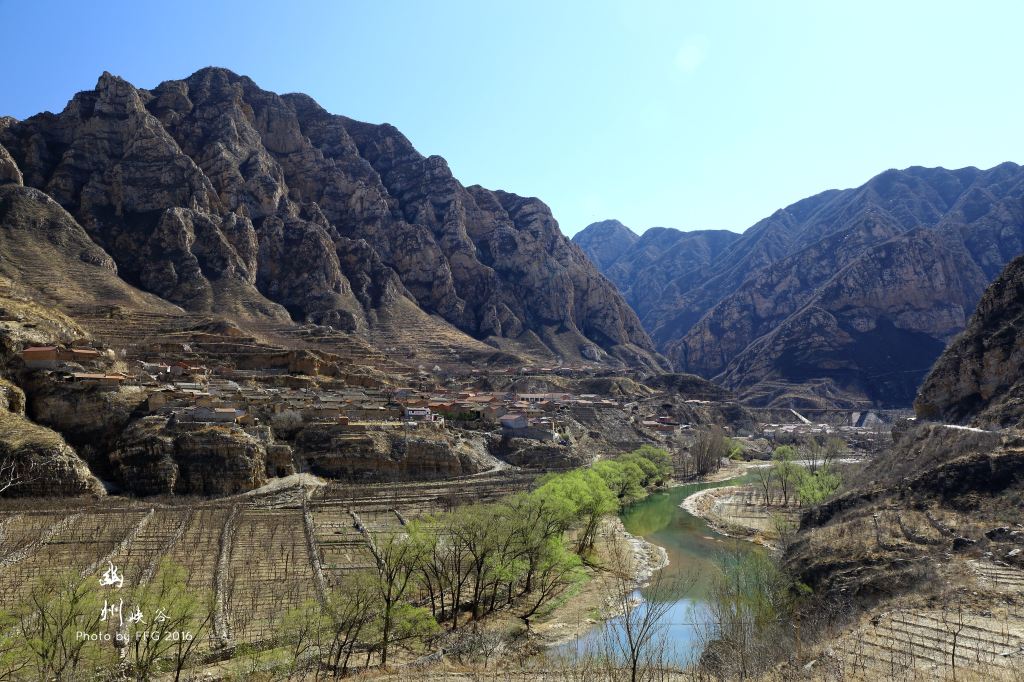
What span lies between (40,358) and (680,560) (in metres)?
63.0

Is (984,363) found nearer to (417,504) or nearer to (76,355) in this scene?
(417,504)

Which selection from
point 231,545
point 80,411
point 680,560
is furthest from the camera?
point 80,411

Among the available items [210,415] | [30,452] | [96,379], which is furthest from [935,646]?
[96,379]

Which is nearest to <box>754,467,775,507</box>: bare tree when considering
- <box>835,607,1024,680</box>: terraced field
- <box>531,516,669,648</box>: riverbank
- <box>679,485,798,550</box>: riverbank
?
<box>679,485,798,550</box>: riverbank

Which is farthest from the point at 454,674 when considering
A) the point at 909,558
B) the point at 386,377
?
the point at 386,377

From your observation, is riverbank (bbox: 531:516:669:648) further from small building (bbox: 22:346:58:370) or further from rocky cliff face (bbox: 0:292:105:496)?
small building (bbox: 22:346:58:370)

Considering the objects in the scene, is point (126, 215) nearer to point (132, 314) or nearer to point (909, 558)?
point (132, 314)

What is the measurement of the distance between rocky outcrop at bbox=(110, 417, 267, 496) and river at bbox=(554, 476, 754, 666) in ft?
119

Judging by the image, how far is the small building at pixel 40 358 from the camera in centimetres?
6194

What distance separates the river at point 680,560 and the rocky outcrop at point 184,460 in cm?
3636

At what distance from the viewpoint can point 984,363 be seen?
63312 millimetres

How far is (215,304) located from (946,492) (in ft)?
448

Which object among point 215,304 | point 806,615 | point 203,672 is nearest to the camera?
point 203,672

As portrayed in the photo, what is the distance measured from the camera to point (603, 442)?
103 m
